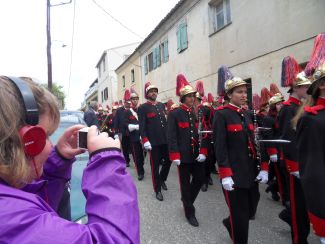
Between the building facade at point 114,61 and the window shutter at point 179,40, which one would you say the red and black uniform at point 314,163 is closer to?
the window shutter at point 179,40

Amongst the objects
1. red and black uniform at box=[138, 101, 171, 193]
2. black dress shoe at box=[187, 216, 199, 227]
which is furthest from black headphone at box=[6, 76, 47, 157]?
red and black uniform at box=[138, 101, 171, 193]

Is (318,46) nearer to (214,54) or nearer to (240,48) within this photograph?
(240,48)

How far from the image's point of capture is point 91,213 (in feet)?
3.23

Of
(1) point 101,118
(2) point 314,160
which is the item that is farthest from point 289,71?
(1) point 101,118

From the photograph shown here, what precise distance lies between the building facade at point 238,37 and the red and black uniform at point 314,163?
595 cm

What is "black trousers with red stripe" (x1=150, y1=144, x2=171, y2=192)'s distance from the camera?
6.04 metres

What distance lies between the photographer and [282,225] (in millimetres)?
4398

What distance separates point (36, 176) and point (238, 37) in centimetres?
1034

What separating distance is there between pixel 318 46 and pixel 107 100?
124ft

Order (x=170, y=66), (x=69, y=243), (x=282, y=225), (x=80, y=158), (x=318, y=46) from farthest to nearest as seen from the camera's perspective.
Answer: (x=170, y=66)
(x=282, y=225)
(x=80, y=158)
(x=318, y=46)
(x=69, y=243)

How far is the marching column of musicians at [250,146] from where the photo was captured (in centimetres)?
236

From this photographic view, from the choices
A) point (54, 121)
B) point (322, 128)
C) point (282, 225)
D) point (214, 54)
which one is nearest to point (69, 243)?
point (54, 121)

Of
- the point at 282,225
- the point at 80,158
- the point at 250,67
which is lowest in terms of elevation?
the point at 282,225

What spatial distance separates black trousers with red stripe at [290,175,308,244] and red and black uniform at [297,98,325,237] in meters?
0.95
